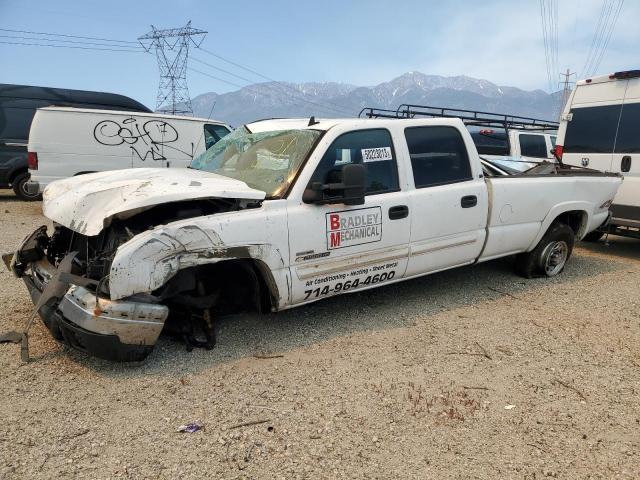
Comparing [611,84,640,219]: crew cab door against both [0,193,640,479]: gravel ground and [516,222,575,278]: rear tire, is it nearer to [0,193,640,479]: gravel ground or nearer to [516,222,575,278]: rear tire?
[516,222,575,278]: rear tire

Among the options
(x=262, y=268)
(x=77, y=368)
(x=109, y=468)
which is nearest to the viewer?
(x=109, y=468)

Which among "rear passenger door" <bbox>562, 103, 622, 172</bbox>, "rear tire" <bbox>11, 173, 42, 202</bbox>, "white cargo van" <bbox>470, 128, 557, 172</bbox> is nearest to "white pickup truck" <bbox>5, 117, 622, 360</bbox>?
"rear passenger door" <bbox>562, 103, 622, 172</bbox>

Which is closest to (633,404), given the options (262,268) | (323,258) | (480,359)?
(480,359)

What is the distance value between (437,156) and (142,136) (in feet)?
24.1

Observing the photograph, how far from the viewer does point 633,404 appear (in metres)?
3.08

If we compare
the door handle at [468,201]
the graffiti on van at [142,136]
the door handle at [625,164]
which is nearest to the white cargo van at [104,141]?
→ the graffiti on van at [142,136]

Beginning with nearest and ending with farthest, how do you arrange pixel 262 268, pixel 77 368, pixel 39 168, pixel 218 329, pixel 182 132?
pixel 77 368, pixel 262 268, pixel 218 329, pixel 39 168, pixel 182 132

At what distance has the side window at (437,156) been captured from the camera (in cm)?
436

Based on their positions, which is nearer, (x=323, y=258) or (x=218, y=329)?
(x=323, y=258)

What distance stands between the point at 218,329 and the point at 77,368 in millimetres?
1088

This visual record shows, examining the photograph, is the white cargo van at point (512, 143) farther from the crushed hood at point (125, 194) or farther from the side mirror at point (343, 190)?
the crushed hood at point (125, 194)

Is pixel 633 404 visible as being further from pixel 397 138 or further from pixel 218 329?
pixel 218 329

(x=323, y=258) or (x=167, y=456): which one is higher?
(x=323, y=258)

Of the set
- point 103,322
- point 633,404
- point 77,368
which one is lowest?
point 633,404
